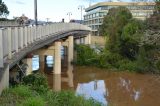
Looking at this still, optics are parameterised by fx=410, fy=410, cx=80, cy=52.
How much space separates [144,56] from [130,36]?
15.2 feet

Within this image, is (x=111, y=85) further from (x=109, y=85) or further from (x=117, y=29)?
(x=117, y=29)

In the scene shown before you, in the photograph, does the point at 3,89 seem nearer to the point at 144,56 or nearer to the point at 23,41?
the point at 23,41

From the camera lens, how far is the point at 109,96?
29.4m

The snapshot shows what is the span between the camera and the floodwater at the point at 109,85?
92.1ft

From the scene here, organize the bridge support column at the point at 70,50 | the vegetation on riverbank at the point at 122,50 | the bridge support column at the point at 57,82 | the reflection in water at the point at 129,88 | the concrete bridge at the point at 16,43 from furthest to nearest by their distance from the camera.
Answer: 1. the bridge support column at the point at 70,50
2. the vegetation on riverbank at the point at 122,50
3. the bridge support column at the point at 57,82
4. the reflection in water at the point at 129,88
5. the concrete bridge at the point at 16,43

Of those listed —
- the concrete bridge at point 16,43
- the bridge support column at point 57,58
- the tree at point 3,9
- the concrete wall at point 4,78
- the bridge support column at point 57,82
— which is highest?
the tree at point 3,9

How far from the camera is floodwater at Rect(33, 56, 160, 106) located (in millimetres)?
28078

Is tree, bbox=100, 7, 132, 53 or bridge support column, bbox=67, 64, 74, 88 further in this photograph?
tree, bbox=100, 7, 132, 53

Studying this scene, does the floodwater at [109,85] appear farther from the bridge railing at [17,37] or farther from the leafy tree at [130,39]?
the leafy tree at [130,39]

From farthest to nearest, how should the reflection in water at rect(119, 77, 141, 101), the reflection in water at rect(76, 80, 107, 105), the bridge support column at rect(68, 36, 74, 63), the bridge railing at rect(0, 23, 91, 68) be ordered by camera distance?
1. the bridge support column at rect(68, 36, 74, 63)
2. the reflection in water at rect(119, 77, 141, 101)
3. the reflection in water at rect(76, 80, 107, 105)
4. the bridge railing at rect(0, 23, 91, 68)

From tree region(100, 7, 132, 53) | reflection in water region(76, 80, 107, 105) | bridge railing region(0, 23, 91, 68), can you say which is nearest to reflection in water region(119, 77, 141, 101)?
reflection in water region(76, 80, 107, 105)

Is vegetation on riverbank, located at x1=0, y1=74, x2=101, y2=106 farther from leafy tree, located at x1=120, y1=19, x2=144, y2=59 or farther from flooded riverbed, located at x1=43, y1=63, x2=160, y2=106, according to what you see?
leafy tree, located at x1=120, y1=19, x2=144, y2=59

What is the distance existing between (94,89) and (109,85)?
3282mm

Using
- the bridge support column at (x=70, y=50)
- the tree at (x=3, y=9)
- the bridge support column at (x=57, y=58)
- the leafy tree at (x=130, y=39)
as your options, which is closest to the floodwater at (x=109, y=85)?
the bridge support column at (x=57, y=58)
